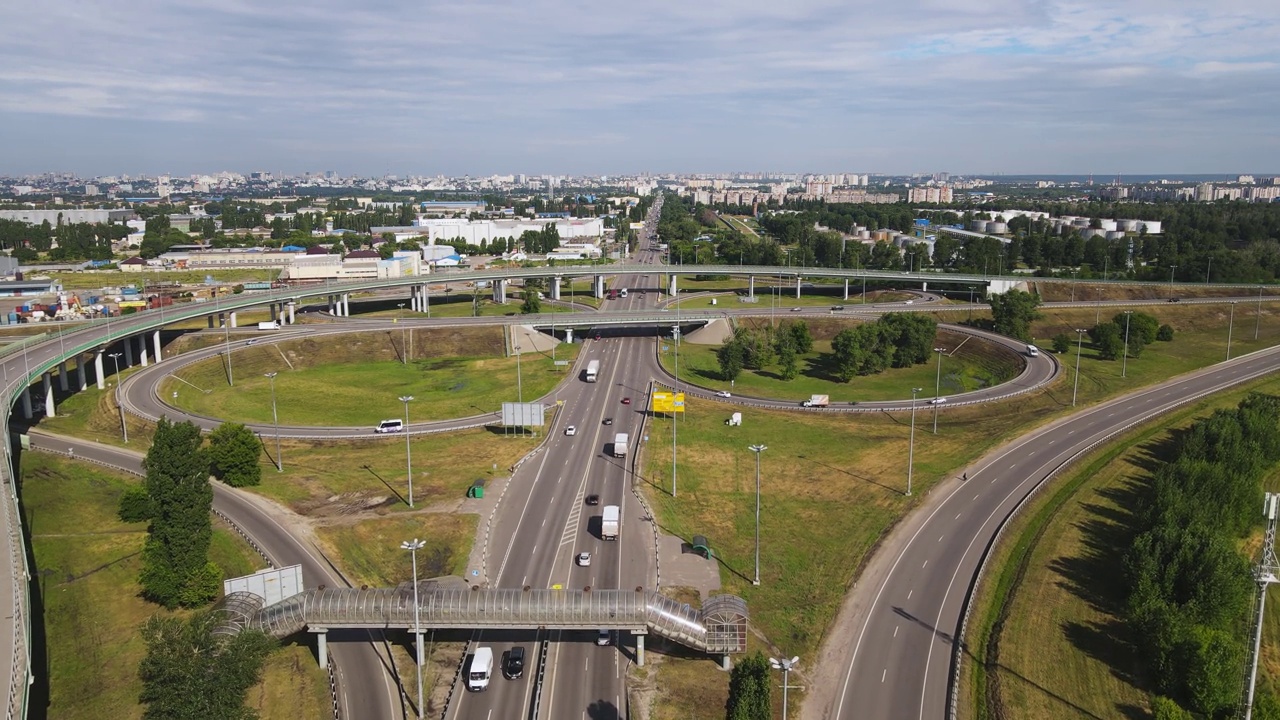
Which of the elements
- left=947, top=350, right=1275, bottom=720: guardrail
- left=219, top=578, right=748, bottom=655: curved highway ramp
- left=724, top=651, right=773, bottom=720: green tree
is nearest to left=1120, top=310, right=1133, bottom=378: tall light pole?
left=947, top=350, right=1275, bottom=720: guardrail

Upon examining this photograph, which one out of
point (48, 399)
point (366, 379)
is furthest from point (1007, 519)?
point (48, 399)

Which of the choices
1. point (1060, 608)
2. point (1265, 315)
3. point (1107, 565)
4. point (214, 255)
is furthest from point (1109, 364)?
point (214, 255)

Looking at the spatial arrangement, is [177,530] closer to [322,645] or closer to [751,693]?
[322,645]

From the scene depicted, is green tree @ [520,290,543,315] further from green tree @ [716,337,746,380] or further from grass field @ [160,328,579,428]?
green tree @ [716,337,746,380]

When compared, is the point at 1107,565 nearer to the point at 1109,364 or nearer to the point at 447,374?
the point at 1109,364

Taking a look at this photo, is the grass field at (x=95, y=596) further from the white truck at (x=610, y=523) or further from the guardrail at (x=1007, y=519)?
the guardrail at (x=1007, y=519)

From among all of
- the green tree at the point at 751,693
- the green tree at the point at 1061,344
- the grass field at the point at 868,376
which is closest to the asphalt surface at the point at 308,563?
the green tree at the point at 751,693
